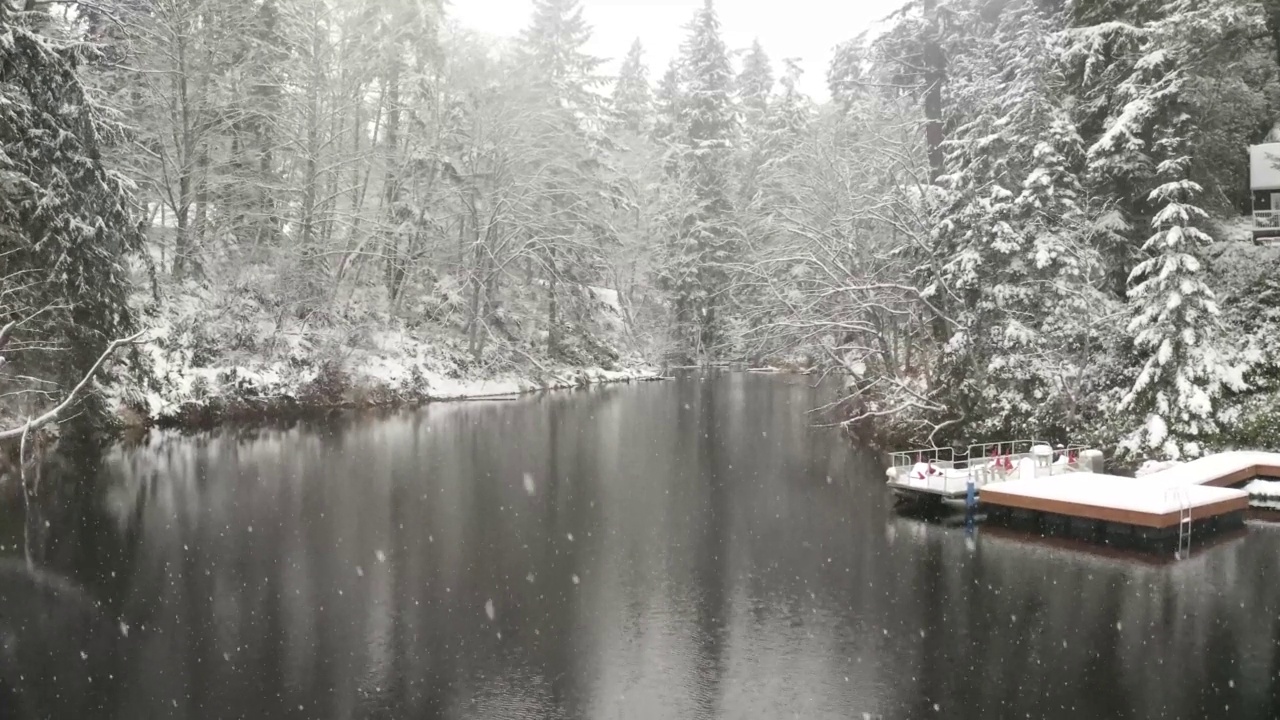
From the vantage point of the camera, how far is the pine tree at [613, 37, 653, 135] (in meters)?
70.6

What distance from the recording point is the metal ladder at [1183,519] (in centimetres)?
1559

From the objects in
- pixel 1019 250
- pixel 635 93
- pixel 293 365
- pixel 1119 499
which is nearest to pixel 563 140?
pixel 293 365

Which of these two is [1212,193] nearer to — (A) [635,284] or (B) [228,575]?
(B) [228,575]

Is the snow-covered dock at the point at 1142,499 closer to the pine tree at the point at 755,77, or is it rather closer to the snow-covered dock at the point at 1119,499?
→ the snow-covered dock at the point at 1119,499

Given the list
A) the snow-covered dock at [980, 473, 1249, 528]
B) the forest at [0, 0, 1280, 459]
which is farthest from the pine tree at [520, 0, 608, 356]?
the snow-covered dock at [980, 473, 1249, 528]

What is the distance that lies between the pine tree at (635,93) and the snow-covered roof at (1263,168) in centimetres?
4522

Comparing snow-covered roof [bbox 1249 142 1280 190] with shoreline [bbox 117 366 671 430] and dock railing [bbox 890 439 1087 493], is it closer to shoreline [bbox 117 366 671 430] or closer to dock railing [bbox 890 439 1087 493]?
dock railing [bbox 890 439 1087 493]

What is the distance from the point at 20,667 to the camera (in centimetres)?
1028

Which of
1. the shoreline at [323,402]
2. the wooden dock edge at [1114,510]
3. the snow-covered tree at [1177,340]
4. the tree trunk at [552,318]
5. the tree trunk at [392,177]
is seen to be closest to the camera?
the wooden dock edge at [1114,510]

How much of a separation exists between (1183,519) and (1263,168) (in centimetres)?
1833

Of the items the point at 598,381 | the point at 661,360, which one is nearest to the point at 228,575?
the point at 598,381

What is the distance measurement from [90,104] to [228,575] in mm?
13480

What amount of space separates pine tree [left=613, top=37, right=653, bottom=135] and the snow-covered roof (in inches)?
1780

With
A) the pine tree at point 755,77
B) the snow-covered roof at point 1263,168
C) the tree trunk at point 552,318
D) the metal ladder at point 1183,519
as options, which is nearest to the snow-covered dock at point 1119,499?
the metal ladder at point 1183,519
